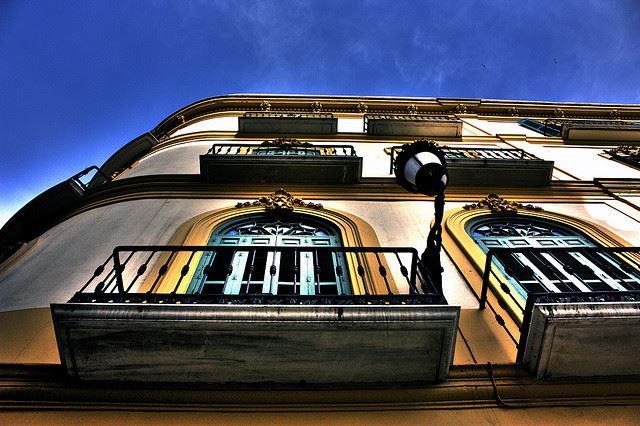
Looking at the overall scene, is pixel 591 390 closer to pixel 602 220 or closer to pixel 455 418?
pixel 455 418

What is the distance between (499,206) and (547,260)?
242cm

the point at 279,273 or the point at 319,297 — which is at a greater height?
the point at 319,297

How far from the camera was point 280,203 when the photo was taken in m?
8.12

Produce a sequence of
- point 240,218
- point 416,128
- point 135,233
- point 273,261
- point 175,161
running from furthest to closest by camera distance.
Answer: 1. point 416,128
2. point 175,161
3. point 240,218
4. point 135,233
5. point 273,261

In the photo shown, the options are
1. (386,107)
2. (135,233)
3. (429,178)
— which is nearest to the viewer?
(429,178)

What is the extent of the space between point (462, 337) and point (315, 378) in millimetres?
1794

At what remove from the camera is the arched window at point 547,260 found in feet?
18.5

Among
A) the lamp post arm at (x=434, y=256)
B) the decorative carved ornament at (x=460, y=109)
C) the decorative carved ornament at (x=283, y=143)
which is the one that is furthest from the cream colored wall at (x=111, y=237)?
the decorative carved ornament at (x=460, y=109)

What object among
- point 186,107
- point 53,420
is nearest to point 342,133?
point 186,107

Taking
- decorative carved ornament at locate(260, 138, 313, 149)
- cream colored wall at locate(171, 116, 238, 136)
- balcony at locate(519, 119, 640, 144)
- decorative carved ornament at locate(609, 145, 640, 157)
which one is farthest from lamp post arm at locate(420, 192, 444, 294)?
balcony at locate(519, 119, 640, 144)

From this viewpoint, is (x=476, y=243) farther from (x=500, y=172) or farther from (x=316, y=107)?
(x=316, y=107)

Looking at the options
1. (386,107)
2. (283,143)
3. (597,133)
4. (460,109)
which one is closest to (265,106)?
(386,107)

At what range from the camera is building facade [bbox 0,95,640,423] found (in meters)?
3.79

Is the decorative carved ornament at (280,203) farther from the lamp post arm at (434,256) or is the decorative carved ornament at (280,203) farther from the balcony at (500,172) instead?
the lamp post arm at (434,256)
